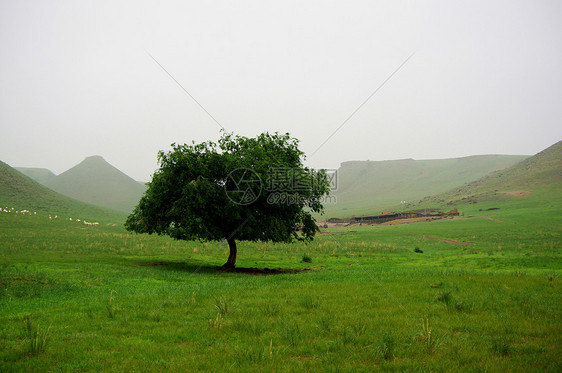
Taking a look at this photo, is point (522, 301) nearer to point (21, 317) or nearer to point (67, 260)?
point (21, 317)

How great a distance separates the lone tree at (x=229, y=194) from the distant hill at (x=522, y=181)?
115759 mm

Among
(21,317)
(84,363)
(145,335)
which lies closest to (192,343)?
(145,335)

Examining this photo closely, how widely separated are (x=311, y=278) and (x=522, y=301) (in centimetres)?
1104

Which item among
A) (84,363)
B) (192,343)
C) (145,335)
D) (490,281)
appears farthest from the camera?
(490,281)

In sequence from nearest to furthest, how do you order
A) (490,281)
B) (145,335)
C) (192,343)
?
(192,343)
(145,335)
(490,281)

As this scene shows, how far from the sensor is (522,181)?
13138cm

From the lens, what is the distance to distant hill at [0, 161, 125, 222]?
333ft

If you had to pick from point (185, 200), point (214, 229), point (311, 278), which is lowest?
point (311, 278)

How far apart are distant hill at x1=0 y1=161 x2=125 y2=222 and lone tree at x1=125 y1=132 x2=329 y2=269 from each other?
8719 cm

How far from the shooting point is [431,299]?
13805mm

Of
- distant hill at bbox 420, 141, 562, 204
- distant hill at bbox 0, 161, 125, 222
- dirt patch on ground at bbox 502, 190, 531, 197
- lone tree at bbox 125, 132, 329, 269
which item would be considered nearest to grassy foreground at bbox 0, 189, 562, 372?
lone tree at bbox 125, 132, 329, 269

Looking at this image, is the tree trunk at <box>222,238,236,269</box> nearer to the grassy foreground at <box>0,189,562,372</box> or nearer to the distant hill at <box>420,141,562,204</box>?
the grassy foreground at <box>0,189,562,372</box>

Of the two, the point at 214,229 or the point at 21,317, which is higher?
the point at 214,229
